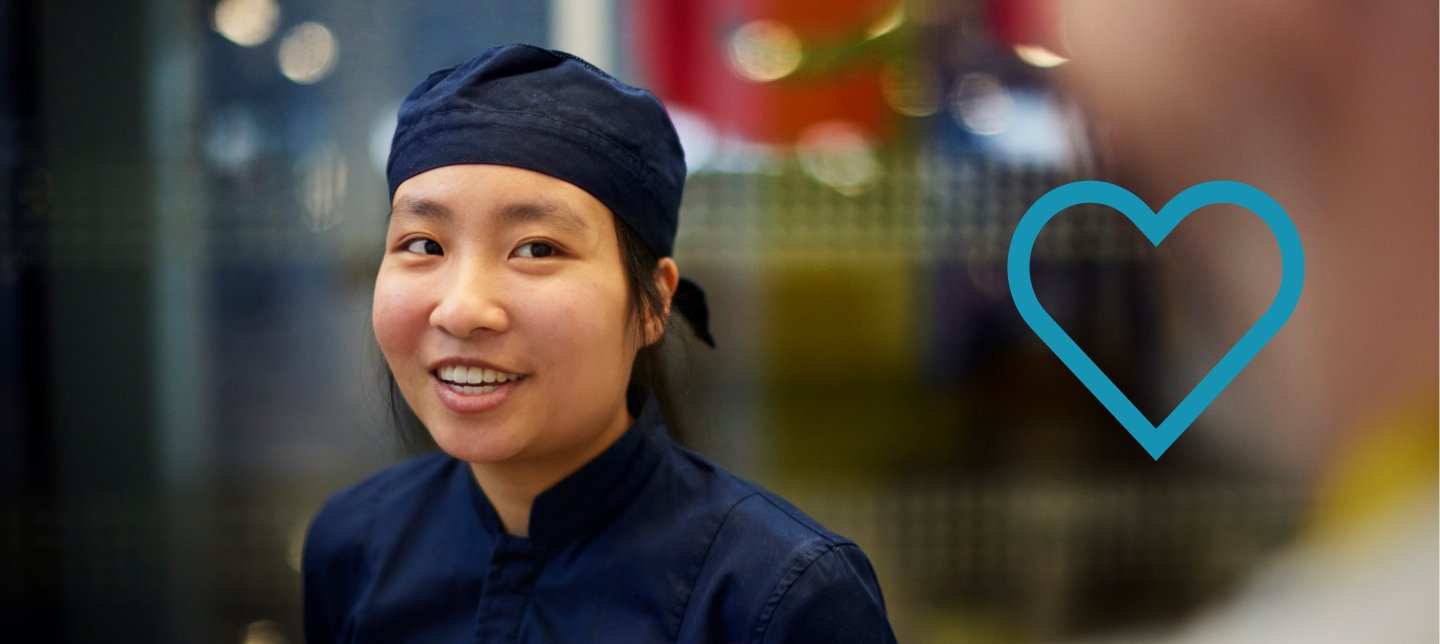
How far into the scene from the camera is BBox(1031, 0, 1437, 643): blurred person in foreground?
1.92 m

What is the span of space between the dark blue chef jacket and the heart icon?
23cm

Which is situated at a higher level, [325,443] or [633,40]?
[633,40]

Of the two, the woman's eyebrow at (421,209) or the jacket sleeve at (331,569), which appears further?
the jacket sleeve at (331,569)

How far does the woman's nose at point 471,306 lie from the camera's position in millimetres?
849

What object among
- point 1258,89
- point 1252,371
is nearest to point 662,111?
point 1258,89

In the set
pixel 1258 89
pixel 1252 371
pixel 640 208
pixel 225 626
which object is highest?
pixel 1258 89

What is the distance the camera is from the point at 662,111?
96 cm

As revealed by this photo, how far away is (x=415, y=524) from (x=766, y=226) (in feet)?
4.95

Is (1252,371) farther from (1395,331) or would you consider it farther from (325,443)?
(325,443)

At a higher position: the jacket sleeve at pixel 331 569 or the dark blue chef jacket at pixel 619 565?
the dark blue chef jacket at pixel 619 565

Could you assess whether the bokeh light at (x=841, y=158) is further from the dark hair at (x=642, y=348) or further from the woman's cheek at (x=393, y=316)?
the woman's cheek at (x=393, y=316)

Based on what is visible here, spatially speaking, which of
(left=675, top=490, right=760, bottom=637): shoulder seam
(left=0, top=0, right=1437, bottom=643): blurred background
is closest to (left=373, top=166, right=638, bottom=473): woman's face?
(left=675, top=490, right=760, bottom=637): shoulder seam

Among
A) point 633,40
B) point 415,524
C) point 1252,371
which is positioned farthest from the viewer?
point 633,40

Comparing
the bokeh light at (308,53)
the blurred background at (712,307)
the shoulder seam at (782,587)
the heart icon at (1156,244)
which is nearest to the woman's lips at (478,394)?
the shoulder seam at (782,587)
